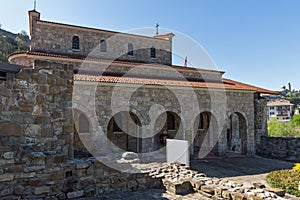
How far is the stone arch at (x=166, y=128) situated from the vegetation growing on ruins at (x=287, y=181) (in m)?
5.22

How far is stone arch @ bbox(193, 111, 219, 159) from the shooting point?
1329 centimetres

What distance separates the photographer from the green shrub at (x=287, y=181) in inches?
266

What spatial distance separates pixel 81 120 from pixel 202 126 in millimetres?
7865

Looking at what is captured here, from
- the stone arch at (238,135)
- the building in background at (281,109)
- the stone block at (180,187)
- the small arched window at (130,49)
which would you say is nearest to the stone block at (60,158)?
the stone block at (180,187)

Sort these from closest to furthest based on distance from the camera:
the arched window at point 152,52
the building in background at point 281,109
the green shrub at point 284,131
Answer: the arched window at point 152,52, the green shrub at point 284,131, the building in background at point 281,109

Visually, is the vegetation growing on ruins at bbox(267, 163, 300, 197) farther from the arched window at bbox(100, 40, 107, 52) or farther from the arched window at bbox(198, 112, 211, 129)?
the arched window at bbox(100, 40, 107, 52)

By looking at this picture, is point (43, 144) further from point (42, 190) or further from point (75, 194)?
point (75, 194)

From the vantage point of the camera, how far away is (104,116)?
10188 millimetres

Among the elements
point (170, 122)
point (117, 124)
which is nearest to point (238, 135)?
point (170, 122)

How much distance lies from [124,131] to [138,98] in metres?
2.59

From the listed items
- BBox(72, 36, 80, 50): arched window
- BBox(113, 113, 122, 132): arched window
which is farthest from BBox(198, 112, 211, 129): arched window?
BBox(72, 36, 80, 50): arched window

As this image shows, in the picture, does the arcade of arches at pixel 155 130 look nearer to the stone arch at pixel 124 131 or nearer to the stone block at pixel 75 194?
the stone arch at pixel 124 131

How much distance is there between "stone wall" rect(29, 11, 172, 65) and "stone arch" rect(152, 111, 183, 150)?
4932 millimetres

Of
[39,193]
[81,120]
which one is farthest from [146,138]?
[39,193]
